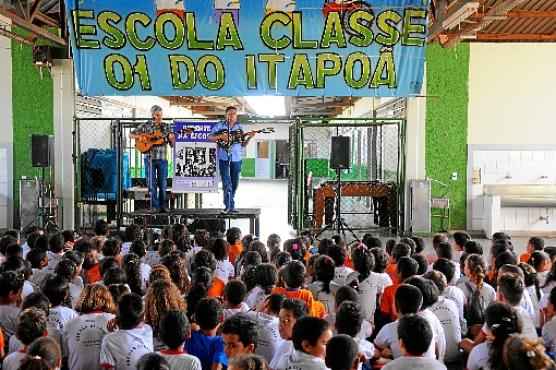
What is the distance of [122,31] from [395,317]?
6891 mm

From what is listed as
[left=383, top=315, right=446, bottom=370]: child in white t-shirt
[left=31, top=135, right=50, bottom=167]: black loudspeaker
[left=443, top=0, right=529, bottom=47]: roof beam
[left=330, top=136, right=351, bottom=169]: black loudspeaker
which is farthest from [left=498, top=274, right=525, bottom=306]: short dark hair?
[left=31, top=135, right=50, bottom=167]: black loudspeaker

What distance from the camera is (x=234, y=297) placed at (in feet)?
14.1

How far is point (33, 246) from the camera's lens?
22.5ft

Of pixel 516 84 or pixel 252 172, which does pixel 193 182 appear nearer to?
pixel 516 84

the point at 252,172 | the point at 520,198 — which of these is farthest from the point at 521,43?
the point at 252,172

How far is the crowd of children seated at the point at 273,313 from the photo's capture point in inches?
128

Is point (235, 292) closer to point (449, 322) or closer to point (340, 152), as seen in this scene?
point (449, 322)

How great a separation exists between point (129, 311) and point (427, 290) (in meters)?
1.85

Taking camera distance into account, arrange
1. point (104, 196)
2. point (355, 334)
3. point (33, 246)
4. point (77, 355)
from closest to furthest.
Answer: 1. point (355, 334)
2. point (77, 355)
3. point (33, 246)
4. point (104, 196)

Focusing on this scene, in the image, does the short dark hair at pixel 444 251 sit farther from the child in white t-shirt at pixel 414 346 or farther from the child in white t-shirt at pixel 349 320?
the child in white t-shirt at pixel 414 346

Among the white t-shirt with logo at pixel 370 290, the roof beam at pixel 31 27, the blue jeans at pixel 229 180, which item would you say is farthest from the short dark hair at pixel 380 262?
the roof beam at pixel 31 27

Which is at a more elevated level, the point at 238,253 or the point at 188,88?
the point at 188,88

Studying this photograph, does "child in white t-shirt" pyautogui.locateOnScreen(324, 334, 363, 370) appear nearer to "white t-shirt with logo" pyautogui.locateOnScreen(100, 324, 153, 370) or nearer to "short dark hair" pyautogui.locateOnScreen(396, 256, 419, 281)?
"white t-shirt with logo" pyautogui.locateOnScreen(100, 324, 153, 370)

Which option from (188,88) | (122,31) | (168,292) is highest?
(122,31)
